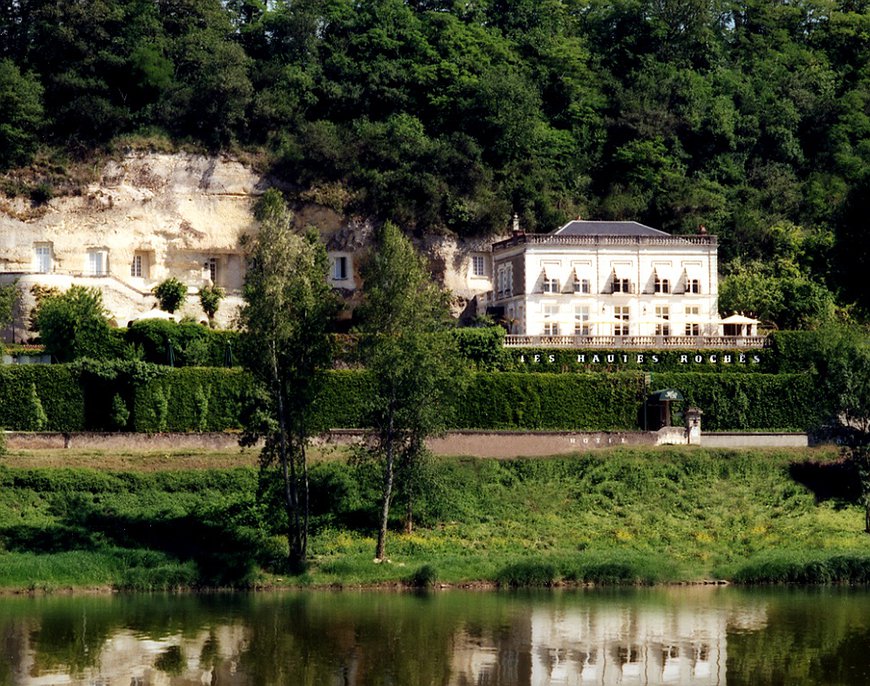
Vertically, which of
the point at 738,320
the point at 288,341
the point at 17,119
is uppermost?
the point at 17,119

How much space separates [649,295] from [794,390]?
42.8 feet

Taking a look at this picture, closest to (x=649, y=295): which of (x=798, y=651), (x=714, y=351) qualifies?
(x=714, y=351)

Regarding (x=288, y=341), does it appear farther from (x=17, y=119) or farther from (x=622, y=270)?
(x=17, y=119)

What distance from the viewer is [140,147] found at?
93812 mm

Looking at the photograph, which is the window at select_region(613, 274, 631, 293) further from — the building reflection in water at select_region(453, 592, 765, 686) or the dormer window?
the building reflection in water at select_region(453, 592, 765, 686)

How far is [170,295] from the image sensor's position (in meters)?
87.4

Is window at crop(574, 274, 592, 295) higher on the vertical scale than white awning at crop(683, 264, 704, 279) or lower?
lower

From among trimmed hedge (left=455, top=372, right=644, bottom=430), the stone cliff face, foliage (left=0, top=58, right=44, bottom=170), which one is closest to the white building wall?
the stone cliff face

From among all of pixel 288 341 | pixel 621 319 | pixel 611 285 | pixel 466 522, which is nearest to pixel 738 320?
pixel 621 319

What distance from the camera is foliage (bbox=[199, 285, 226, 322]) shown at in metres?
89.2

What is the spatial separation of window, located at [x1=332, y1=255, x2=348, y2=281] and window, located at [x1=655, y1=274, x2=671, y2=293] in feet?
45.2

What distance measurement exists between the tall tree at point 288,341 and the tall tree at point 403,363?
169 cm

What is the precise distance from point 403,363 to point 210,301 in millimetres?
30287

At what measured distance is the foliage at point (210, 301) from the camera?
8919 cm
